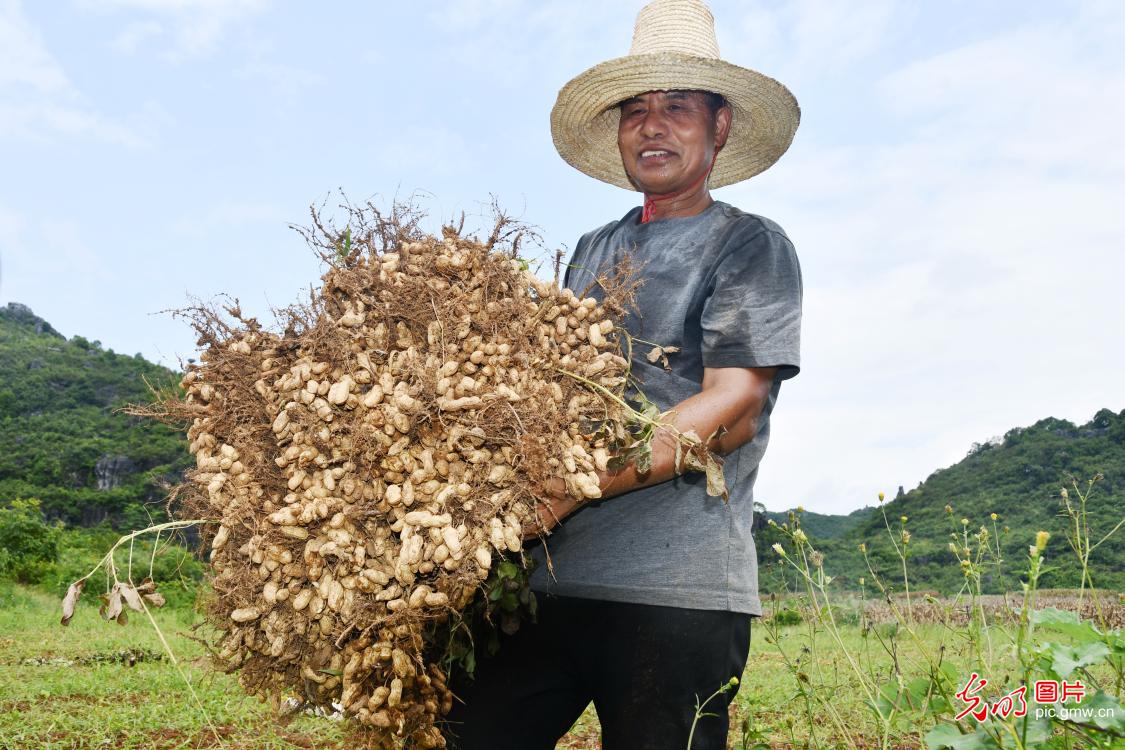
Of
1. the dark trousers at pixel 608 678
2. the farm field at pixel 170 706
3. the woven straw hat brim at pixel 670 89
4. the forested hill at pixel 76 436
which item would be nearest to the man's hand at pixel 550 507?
the dark trousers at pixel 608 678

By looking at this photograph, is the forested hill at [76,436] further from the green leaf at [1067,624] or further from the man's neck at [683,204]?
the green leaf at [1067,624]

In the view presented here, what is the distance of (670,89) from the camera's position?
2.86m

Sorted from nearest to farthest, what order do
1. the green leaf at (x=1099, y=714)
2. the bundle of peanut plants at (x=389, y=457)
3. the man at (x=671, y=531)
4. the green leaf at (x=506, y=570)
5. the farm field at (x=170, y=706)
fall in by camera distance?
the bundle of peanut plants at (x=389, y=457)
the green leaf at (x=506, y=570)
the green leaf at (x=1099, y=714)
the man at (x=671, y=531)
the farm field at (x=170, y=706)

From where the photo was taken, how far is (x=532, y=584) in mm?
2484

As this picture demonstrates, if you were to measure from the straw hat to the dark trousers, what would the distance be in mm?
1673

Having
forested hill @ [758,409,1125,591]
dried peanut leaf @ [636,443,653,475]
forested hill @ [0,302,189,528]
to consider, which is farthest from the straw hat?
forested hill @ [0,302,189,528]

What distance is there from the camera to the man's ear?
3.01 metres

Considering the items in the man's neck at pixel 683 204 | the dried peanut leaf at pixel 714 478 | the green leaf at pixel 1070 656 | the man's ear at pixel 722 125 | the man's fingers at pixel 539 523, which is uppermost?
the man's ear at pixel 722 125

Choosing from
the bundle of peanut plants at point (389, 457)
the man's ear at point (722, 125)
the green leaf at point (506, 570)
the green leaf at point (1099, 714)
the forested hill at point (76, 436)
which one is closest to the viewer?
the bundle of peanut plants at point (389, 457)

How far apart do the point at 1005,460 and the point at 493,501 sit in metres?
52.3

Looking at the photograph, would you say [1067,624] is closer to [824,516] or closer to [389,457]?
[389,457]

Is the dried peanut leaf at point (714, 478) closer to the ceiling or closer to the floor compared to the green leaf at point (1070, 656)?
closer to the ceiling

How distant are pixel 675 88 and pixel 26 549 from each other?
19070 mm

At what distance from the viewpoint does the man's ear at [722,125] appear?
9.86 ft
